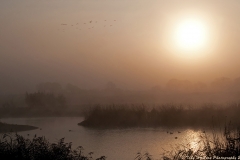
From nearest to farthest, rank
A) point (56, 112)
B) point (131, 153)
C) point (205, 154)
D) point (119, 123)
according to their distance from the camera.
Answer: point (205, 154) < point (131, 153) < point (119, 123) < point (56, 112)

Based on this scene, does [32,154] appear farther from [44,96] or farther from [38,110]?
[44,96]

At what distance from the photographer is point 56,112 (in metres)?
36.3

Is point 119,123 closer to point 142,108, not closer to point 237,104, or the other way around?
point 142,108

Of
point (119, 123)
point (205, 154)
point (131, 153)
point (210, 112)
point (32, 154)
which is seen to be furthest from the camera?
point (119, 123)

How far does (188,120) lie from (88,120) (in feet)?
25.3

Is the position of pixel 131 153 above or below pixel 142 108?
below

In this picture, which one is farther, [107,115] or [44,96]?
[44,96]

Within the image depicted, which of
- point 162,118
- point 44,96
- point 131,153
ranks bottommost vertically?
point 131,153

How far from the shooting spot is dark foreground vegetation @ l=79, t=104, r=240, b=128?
841 inches

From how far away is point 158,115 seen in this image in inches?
905

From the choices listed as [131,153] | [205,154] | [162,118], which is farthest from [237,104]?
[205,154]

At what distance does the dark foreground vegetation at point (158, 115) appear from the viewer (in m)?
21.4

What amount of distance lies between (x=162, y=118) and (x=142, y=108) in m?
2.02

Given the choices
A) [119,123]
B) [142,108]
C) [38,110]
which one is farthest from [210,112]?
[38,110]
